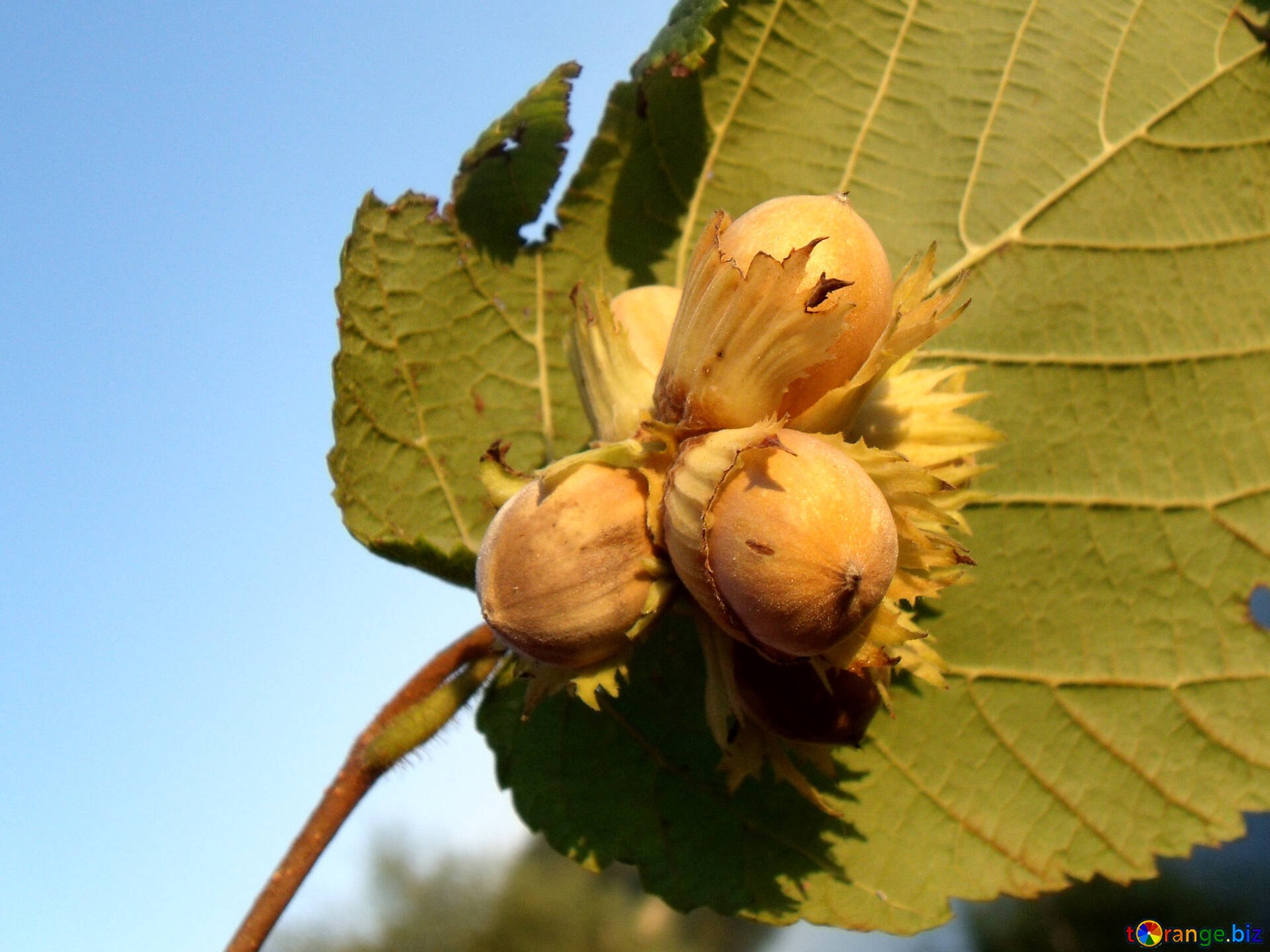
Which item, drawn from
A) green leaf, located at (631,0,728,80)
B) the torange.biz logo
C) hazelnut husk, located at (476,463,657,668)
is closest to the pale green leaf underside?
green leaf, located at (631,0,728,80)

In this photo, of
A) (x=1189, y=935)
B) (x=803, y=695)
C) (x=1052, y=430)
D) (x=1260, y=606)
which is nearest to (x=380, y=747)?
(x=803, y=695)

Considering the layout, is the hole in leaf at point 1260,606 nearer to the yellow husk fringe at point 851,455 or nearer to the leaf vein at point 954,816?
the leaf vein at point 954,816

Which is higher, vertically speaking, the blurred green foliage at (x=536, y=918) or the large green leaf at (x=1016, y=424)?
the large green leaf at (x=1016, y=424)

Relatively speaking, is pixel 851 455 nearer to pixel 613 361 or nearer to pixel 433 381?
pixel 613 361

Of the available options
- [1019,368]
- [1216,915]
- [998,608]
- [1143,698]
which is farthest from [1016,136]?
[1216,915]

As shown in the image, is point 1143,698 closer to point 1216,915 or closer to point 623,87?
point 623,87

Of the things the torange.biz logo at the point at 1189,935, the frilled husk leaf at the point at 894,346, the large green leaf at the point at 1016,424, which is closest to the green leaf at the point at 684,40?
the large green leaf at the point at 1016,424
